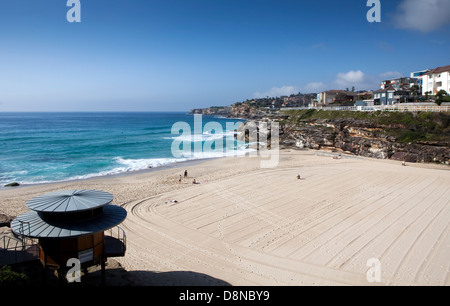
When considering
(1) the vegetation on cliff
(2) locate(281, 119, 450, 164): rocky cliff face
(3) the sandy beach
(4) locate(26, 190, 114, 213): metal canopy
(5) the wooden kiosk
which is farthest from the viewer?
(1) the vegetation on cliff

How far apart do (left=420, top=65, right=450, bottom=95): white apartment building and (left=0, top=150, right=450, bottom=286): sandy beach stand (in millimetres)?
30750

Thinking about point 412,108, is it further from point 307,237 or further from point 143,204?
point 143,204

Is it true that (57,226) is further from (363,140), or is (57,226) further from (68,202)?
(363,140)

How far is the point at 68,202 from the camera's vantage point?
8094 millimetres

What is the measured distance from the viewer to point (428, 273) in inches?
412

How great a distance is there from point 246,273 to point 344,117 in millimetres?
42166

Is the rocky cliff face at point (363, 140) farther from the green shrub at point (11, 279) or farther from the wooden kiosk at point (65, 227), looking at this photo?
the green shrub at point (11, 279)

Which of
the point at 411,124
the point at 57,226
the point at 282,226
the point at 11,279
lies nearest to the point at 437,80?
the point at 411,124

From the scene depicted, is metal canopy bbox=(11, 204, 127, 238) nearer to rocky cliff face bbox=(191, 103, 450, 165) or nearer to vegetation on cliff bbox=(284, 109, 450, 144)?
rocky cliff face bbox=(191, 103, 450, 165)

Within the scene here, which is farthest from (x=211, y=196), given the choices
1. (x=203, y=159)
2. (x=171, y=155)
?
(x=171, y=155)

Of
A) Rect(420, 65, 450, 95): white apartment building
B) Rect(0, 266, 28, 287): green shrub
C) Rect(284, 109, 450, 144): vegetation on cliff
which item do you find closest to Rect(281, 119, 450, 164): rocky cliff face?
Rect(284, 109, 450, 144): vegetation on cliff

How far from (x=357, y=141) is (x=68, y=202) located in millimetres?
40153

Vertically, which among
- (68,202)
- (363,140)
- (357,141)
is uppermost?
(363,140)

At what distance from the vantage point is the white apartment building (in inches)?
1855
